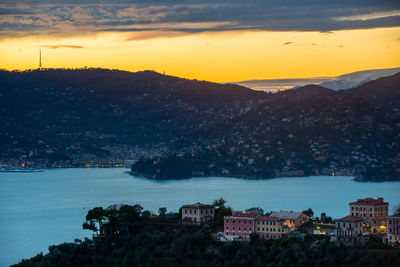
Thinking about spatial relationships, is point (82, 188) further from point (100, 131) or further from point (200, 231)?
point (100, 131)

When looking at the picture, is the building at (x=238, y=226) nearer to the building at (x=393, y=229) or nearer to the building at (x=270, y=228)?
the building at (x=270, y=228)

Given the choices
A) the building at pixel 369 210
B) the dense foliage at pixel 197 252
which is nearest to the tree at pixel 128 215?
the dense foliage at pixel 197 252

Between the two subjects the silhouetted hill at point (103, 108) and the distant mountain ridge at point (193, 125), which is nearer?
the distant mountain ridge at point (193, 125)


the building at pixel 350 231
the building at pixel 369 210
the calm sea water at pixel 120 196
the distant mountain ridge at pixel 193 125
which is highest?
the distant mountain ridge at pixel 193 125

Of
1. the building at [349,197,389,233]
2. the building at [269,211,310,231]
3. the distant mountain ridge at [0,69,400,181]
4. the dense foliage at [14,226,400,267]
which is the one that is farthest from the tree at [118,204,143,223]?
the distant mountain ridge at [0,69,400,181]

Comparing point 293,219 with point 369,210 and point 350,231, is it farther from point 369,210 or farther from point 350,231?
point 369,210

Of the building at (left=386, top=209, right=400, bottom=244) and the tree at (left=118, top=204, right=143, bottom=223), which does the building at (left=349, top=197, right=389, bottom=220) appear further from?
the tree at (left=118, top=204, right=143, bottom=223)
